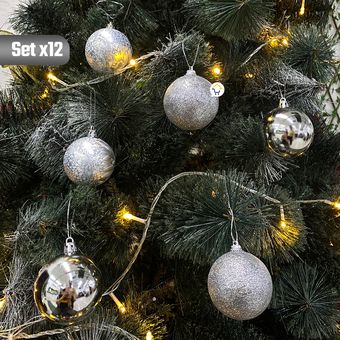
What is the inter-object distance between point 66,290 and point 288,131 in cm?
27

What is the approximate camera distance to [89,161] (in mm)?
467

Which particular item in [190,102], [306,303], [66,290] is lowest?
[306,303]

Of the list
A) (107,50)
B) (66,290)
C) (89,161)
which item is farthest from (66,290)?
(107,50)

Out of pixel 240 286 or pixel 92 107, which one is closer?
pixel 240 286

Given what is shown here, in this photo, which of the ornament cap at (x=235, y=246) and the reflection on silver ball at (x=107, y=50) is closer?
the ornament cap at (x=235, y=246)

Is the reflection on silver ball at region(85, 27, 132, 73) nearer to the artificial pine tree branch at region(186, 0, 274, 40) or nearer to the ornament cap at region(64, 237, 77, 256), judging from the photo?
the artificial pine tree branch at region(186, 0, 274, 40)

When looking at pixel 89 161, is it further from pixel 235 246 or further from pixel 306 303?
pixel 306 303

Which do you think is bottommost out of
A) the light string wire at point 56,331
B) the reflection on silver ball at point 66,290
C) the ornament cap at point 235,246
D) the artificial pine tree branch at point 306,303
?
the artificial pine tree branch at point 306,303

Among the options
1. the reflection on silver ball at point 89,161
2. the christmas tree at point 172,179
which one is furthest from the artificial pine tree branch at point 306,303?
the reflection on silver ball at point 89,161

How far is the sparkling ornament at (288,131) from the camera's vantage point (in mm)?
450

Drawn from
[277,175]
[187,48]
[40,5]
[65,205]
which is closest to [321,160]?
[277,175]

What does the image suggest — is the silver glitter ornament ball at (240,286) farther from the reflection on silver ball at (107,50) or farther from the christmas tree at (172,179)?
the reflection on silver ball at (107,50)

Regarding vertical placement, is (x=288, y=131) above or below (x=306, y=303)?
above

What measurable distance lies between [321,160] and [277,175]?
0.33ft
